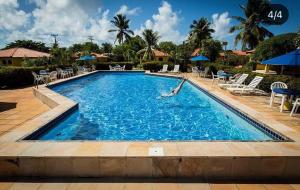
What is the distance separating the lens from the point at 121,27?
44.6 meters

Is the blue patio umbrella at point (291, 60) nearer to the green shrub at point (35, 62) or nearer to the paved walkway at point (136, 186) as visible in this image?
the paved walkway at point (136, 186)

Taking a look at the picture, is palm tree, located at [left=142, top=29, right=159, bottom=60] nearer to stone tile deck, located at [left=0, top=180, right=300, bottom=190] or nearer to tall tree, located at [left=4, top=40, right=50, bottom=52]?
stone tile deck, located at [left=0, top=180, right=300, bottom=190]

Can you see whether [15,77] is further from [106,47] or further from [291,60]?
[106,47]

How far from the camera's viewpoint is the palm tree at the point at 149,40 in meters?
37.9

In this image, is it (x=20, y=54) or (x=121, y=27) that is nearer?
(x=20, y=54)

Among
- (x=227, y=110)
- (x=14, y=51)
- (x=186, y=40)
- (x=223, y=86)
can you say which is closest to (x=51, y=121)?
(x=227, y=110)

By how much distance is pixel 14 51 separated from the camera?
27.4 metres

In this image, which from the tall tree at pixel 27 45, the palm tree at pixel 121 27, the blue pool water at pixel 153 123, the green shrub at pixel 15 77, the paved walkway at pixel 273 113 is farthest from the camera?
the tall tree at pixel 27 45

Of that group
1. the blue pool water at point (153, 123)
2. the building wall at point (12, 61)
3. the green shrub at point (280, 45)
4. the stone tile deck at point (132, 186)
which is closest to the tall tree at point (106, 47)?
the building wall at point (12, 61)

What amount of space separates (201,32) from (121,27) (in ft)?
54.3

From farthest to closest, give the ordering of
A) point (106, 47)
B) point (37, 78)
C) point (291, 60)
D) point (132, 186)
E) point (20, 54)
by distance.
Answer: point (106, 47) → point (20, 54) → point (37, 78) → point (291, 60) → point (132, 186)

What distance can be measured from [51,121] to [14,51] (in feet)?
87.7

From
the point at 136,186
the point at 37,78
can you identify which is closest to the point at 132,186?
the point at 136,186

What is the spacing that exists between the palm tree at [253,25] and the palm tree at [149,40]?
14297mm
